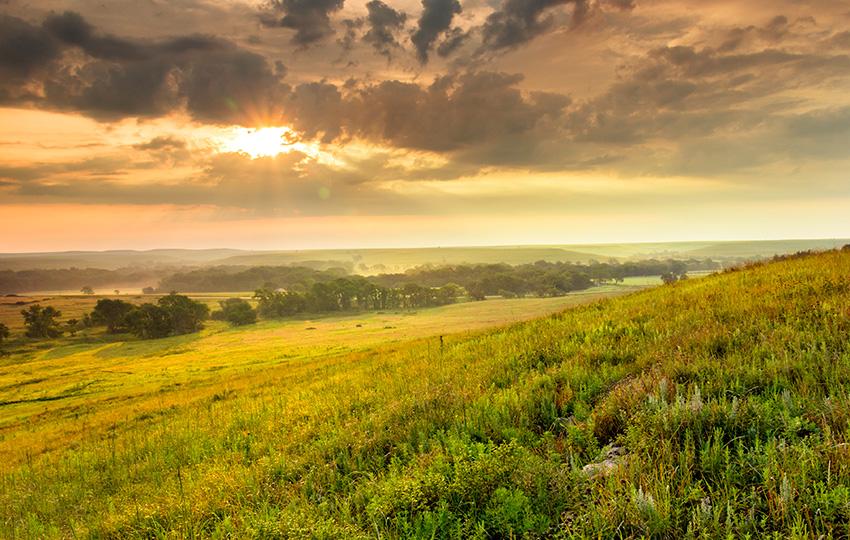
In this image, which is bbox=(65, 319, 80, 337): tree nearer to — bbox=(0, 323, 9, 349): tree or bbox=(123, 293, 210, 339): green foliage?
bbox=(0, 323, 9, 349): tree

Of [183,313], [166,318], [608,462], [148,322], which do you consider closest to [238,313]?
[183,313]

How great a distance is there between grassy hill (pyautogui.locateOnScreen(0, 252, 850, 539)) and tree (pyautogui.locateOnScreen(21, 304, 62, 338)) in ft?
626

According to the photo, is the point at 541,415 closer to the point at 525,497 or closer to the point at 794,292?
the point at 525,497

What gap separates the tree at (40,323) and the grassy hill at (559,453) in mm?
190788

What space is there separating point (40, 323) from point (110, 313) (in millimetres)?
28109

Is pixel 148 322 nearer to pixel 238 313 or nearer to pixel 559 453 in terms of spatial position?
pixel 238 313

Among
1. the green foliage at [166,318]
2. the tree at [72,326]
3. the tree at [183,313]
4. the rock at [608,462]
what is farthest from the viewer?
the tree at [72,326]

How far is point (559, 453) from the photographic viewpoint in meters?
3.80

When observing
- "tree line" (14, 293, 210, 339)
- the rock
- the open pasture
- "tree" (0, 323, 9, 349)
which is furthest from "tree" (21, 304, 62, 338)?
the rock

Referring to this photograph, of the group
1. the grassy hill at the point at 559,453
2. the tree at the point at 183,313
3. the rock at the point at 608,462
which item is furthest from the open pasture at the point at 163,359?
the rock at the point at 608,462

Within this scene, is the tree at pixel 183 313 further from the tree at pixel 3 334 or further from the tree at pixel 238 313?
the tree at pixel 3 334

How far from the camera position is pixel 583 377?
17.9ft

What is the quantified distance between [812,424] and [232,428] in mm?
9208

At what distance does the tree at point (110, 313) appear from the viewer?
140 meters
